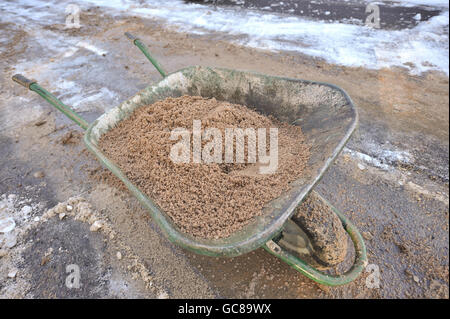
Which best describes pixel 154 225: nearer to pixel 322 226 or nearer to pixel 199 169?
pixel 199 169

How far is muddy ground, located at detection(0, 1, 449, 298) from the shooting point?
2094 mm

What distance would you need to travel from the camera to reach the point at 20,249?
2307mm

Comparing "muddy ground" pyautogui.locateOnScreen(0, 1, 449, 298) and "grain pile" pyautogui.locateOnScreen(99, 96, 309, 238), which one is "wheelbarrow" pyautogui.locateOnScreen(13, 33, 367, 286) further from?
"muddy ground" pyautogui.locateOnScreen(0, 1, 449, 298)

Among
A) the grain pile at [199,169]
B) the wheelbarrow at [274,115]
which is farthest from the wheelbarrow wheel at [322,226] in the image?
the grain pile at [199,169]

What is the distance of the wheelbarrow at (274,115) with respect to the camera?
139cm

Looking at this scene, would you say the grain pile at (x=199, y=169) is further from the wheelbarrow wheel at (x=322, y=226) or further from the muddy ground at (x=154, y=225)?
the muddy ground at (x=154, y=225)

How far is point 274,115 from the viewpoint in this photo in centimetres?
236

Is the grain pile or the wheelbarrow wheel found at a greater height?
the grain pile

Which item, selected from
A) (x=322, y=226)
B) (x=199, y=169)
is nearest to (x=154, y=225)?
(x=199, y=169)

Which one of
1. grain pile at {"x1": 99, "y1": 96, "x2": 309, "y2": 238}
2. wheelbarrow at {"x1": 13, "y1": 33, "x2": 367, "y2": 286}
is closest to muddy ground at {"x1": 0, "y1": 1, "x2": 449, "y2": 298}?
wheelbarrow at {"x1": 13, "y1": 33, "x2": 367, "y2": 286}

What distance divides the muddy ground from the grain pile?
0.82 m

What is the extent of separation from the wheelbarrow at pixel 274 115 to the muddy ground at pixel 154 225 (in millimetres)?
610
